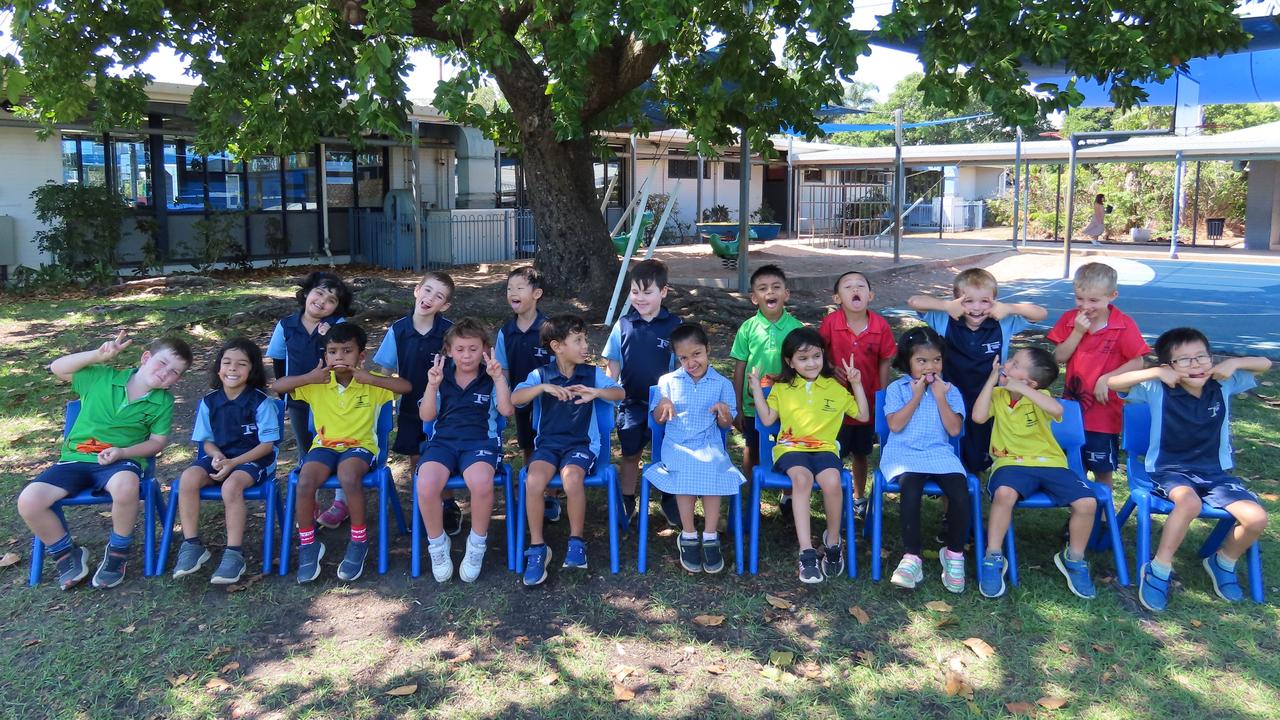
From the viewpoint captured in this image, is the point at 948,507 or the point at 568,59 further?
the point at 568,59

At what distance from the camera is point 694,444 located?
438cm

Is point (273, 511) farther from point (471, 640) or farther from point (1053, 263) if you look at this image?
point (1053, 263)

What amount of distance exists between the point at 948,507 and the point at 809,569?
0.65 meters

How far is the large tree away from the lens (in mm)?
6191

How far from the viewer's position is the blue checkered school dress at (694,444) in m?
4.22

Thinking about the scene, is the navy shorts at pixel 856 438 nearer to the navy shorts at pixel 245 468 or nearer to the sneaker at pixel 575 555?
the sneaker at pixel 575 555

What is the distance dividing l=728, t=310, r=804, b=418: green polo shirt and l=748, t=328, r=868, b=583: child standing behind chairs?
175 millimetres

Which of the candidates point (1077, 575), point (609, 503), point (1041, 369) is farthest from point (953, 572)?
point (609, 503)

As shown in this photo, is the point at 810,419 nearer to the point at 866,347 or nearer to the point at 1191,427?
the point at 866,347

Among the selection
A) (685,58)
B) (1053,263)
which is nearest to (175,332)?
(685,58)

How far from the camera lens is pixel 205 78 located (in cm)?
904

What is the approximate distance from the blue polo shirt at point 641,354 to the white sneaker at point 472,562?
1.04m

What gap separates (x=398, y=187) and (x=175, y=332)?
31.7 feet

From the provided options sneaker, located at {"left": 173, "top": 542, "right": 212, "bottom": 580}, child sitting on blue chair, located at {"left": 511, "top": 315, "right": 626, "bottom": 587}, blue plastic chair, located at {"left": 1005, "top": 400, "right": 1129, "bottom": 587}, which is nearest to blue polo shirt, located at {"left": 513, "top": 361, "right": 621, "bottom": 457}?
child sitting on blue chair, located at {"left": 511, "top": 315, "right": 626, "bottom": 587}
